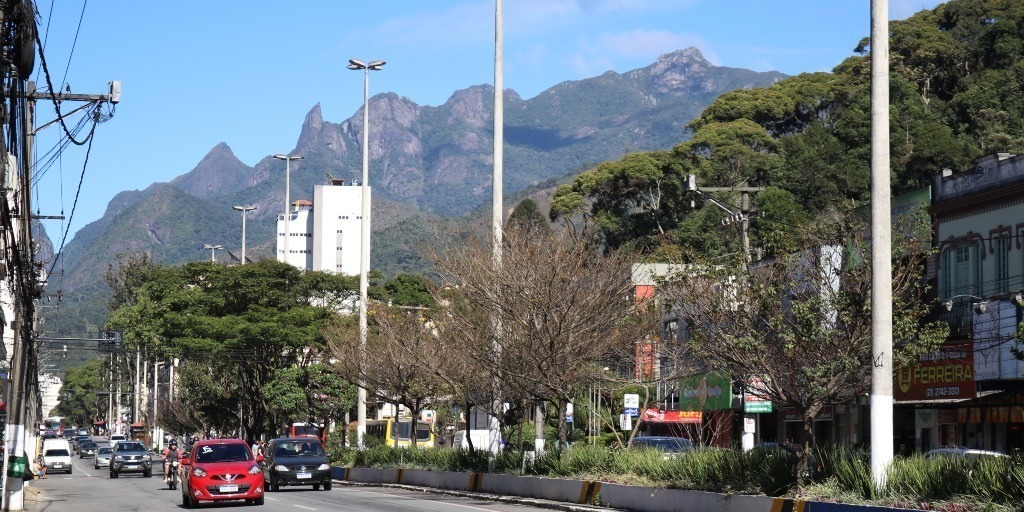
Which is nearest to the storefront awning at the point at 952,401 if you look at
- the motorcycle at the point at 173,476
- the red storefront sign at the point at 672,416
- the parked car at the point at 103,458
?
the red storefront sign at the point at 672,416

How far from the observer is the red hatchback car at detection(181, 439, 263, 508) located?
2969 cm

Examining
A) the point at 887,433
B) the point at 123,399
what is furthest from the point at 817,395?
the point at 123,399

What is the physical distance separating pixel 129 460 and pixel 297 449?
A: 2416 centimetres

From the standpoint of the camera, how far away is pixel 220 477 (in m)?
29.8

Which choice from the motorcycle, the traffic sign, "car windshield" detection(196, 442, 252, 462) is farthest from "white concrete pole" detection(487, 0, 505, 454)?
the motorcycle

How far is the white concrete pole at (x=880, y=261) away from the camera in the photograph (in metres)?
19.5

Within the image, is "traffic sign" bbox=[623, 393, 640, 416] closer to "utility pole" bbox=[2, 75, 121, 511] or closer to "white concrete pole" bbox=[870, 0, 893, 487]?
"utility pole" bbox=[2, 75, 121, 511]

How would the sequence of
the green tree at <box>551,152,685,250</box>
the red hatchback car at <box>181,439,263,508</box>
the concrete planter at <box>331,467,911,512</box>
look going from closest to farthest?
the concrete planter at <box>331,467,911,512</box> < the red hatchback car at <box>181,439,263,508</box> < the green tree at <box>551,152,685,250</box>

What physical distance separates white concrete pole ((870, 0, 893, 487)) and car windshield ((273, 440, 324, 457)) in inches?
910

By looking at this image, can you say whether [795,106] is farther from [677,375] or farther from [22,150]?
[22,150]

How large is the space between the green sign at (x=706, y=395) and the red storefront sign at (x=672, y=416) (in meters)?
1.45

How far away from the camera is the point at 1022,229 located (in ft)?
124

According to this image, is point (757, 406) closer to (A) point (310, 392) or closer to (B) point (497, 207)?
(B) point (497, 207)

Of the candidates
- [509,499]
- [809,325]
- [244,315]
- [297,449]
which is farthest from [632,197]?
[809,325]
